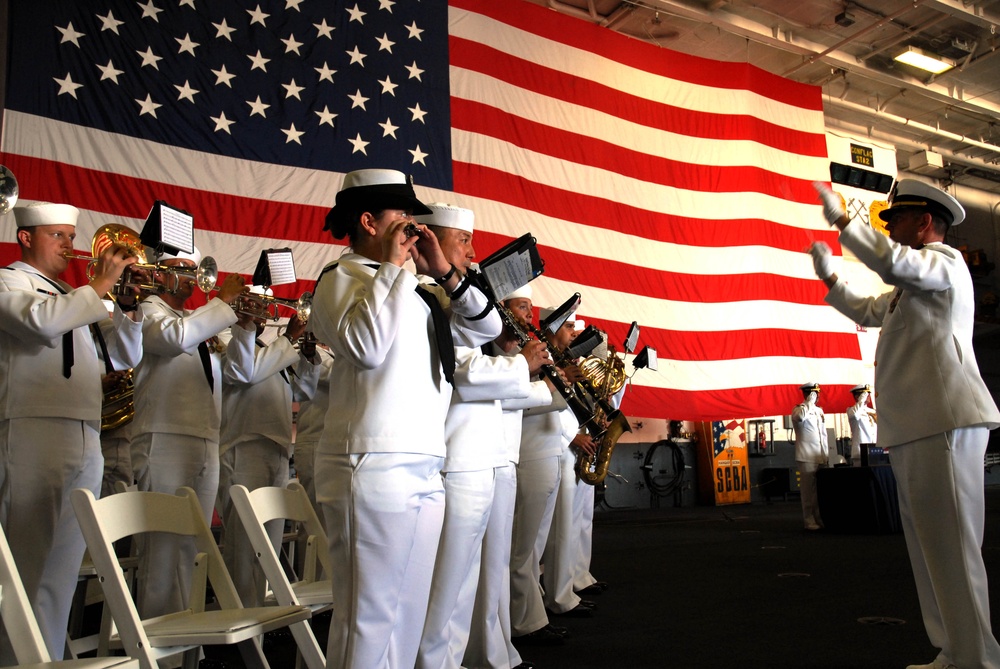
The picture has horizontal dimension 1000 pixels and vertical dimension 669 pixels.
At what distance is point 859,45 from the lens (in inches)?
496

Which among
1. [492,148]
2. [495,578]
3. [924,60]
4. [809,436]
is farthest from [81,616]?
[924,60]

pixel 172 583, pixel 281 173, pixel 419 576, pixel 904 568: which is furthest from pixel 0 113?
pixel 904 568

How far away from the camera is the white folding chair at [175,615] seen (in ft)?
6.58

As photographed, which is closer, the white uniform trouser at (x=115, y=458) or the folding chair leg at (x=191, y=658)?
the folding chair leg at (x=191, y=658)

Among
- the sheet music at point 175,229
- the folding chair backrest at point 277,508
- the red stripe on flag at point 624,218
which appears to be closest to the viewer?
the folding chair backrest at point 277,508

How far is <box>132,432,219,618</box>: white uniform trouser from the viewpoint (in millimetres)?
3115

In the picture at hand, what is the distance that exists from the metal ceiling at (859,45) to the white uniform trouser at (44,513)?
9712 mm

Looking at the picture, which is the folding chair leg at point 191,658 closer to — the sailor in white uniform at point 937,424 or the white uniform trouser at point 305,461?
the white uniform trouser at point 305,461

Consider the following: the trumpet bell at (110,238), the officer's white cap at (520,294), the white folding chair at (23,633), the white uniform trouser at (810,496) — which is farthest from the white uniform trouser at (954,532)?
the white uniform trouser at (810,496)

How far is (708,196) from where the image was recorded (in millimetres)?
9820

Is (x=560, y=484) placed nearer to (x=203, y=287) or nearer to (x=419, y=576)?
(x=203, y=287)

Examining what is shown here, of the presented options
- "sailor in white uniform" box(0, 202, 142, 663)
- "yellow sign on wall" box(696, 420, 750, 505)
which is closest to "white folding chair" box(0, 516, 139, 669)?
"sailor in white uniform" box(0, 202, 142, 663)

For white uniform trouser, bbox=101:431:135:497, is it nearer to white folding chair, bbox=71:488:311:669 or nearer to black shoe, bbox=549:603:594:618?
white folding chair, bbox=71:488:311:669

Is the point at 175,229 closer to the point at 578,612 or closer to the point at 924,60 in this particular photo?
the point at 578,612
